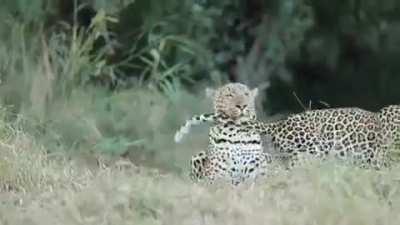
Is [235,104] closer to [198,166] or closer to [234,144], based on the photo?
[234,144]

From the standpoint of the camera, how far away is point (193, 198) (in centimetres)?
709

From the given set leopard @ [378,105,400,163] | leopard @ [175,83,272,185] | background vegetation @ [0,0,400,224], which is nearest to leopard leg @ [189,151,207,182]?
leopard @ [175,83,272,185]

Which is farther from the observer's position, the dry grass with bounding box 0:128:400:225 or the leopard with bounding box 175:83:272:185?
the leopard with bounding box 175:83:272:185

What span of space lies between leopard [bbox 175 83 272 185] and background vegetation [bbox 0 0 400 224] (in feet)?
1.35

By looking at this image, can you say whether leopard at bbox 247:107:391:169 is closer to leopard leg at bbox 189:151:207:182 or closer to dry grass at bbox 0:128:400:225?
leopard leg at bbox 189:151:207:182

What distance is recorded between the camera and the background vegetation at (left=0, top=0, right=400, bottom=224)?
23.0 ft

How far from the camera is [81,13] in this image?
485 inches

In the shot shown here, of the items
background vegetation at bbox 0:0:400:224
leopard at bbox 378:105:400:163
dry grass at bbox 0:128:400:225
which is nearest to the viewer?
dry grass at bbox 0:128:400:225

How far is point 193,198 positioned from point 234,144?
1.63 metres

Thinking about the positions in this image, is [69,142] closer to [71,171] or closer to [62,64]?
[62,64]

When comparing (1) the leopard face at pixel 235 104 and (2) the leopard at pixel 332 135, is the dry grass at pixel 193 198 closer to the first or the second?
(1) the leopard face at pixel 235 104

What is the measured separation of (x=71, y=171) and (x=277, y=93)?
5.41 m

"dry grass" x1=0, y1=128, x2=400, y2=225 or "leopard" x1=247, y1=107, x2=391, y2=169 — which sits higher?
"leopard" x1=247, y1=107, x2=391, y2=169

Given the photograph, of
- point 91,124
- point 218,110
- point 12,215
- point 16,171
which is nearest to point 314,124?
point 218,110
